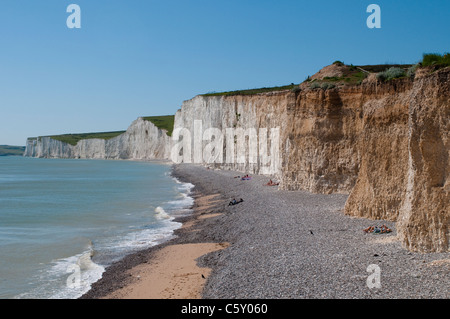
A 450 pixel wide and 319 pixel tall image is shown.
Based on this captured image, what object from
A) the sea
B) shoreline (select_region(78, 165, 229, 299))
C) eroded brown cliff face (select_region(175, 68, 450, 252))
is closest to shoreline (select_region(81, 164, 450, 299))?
shoreline (select_region(78, 165, 229, 299))

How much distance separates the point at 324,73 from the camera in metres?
22.6

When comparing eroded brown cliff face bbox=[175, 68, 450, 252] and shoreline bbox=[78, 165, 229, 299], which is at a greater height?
eroded brown cliff face bbox=[175, 68, 450, 252]

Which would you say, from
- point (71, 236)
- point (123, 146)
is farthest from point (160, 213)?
point (123, 146)

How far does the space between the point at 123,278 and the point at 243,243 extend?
355 cm

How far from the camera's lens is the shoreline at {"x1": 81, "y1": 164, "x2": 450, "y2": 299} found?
7.10 metres

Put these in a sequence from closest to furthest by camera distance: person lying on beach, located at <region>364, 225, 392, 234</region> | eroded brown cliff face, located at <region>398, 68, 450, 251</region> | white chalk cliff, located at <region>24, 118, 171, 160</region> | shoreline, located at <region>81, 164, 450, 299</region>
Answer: shoreline, located at <region>81, 164, 450, 299</region> < eroded brown cliff face, located at <region>398, 68, 450, 251</region> < person lying on beach, located at <region>364, 225, 392, 234</region> < white chalk cliff, located at <region>24, 118, 171, 160</region>

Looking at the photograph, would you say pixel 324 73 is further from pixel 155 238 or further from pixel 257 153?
pixel 257 153

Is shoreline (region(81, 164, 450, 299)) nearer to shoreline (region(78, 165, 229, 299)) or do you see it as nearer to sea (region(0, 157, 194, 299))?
shoreline (region(78, 165, 229, 299))

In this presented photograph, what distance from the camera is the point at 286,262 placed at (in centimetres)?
904

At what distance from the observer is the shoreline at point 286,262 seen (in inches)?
279

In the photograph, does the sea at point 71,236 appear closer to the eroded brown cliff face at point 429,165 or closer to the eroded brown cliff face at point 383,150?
the eroded brown cliff face at point 383,150

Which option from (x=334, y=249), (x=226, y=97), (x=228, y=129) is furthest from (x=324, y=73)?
(x=226, y=97)

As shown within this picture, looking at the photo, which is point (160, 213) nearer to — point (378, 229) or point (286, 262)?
point (378, 229)

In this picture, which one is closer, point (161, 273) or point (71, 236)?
point (161, 273)
